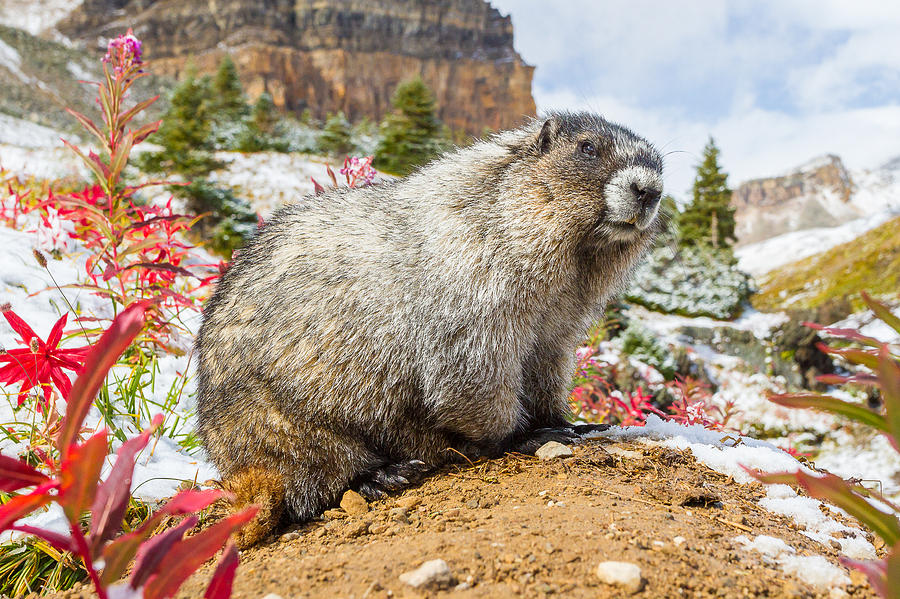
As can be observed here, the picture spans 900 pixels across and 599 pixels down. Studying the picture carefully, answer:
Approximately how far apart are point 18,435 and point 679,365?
10.3 metres

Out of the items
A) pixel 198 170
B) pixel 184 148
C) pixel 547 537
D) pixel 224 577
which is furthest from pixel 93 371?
pixel 184 148

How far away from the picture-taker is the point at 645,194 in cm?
250

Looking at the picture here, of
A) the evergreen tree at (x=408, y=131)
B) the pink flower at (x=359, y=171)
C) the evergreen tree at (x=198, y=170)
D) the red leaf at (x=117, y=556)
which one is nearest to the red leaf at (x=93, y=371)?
the red leaf at (x=117, y=556)

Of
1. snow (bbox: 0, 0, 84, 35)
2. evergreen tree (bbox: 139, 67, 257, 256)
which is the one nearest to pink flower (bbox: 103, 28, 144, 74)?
evergreen tree (bbox: 139, 67, 257, 256)

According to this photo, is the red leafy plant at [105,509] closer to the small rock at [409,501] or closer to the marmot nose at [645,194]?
the small rock at [409,501]

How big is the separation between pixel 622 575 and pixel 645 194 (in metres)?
1.63

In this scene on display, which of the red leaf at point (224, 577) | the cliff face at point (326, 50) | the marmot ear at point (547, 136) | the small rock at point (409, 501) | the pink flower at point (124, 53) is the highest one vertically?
the cliff face at point (326, 50)

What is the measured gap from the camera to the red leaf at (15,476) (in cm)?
108

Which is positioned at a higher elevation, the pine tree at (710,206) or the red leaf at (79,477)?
the pine tree at (710,206)

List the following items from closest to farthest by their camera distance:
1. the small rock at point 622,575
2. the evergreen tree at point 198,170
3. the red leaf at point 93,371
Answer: the red leaf at point 93,371 < the small rock at point 622,575 < the evergreen tree at point 198,170

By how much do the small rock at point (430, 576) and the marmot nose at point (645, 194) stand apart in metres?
1.73

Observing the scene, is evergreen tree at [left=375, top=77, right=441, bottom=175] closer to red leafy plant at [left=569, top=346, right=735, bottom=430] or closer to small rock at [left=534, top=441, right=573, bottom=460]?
red leafy plant at [left=569, top=346, right=735, bottom=430]

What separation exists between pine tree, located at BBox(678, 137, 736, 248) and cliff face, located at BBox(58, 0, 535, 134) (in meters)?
49.2

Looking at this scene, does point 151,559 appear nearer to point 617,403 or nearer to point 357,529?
point 357,529
